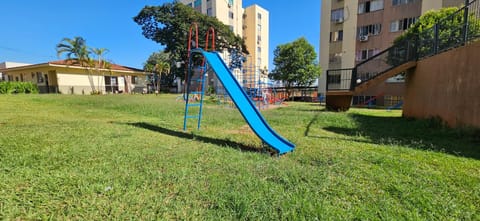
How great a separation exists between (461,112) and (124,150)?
7725 mm

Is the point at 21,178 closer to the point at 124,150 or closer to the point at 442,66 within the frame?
the point at 124,150

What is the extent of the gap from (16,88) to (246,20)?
36.4 metres

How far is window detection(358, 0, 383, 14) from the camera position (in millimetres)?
22891

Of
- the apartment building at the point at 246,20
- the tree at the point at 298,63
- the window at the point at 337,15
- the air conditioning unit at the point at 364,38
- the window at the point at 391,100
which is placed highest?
the apartment building at the point at 246,20

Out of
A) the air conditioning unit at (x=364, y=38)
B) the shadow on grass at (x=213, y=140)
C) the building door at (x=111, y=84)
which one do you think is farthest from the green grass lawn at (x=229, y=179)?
the building door at (x=111, y=84)

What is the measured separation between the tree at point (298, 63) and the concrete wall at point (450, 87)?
724 inches

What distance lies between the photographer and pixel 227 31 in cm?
2952

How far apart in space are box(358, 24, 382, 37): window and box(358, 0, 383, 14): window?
5.63 ft

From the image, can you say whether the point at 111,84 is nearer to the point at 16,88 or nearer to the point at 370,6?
the point at 16,88

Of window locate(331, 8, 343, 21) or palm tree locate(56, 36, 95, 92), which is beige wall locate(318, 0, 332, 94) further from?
palm tree locate(56, 36, 95, 92)

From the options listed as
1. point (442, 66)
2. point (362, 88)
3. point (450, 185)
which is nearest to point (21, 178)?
point (450, 185)

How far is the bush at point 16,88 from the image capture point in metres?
17.1

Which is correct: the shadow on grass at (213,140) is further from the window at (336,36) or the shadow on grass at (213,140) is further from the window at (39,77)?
the window at (336,36)

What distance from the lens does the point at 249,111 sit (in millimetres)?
4293
